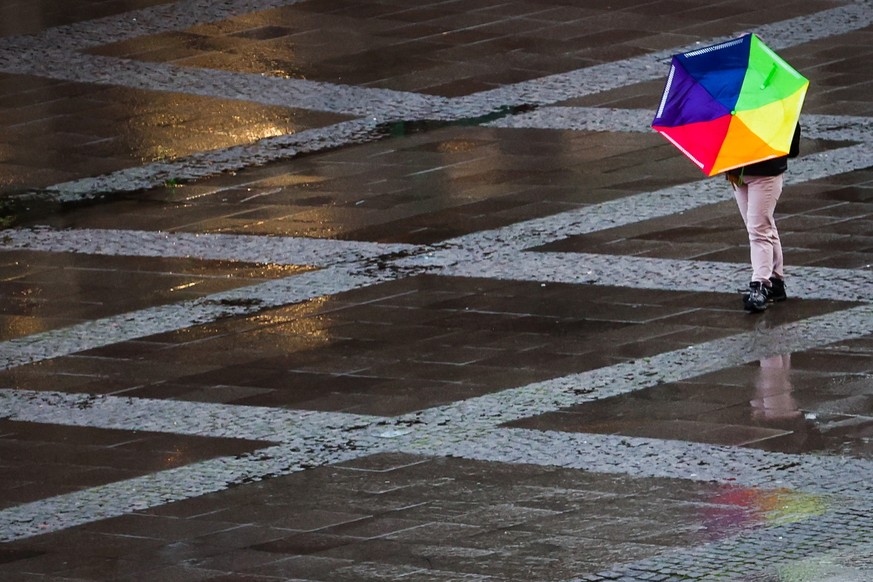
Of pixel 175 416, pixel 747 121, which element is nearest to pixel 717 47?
pixel 747 121

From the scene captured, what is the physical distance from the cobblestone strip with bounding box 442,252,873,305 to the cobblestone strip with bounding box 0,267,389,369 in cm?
70

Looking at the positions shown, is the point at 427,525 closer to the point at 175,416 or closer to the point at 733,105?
the point at 175,416

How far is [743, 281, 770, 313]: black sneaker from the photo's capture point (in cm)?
933

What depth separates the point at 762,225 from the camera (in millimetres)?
9383

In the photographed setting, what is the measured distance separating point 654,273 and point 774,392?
1.98 meters

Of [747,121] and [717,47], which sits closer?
[747,121]

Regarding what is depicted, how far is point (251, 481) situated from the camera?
7680 millimetres

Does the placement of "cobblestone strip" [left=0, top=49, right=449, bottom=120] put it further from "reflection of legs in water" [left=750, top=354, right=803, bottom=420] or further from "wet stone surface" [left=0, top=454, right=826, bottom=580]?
"wet stone surface" [left=0, top=454, right=826, bottom=580]

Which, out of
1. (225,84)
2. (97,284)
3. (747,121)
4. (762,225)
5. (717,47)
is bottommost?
(97,284)

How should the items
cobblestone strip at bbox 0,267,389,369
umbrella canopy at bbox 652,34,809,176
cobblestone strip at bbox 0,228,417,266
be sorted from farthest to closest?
cobblestone strip at bbox 0,228,417,266 < cobblestone strip at bbox 0,267,389,369 < umbrella canopy at bbox 652,34,809,176

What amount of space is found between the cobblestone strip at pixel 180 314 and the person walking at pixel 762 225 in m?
2.27

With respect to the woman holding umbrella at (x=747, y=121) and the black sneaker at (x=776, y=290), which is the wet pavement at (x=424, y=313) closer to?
the black sneaker at (x=776, y=290)

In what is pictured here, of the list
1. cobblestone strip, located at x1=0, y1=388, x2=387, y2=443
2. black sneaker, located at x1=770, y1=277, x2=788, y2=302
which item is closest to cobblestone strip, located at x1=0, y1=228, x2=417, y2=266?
cobblestone strip, located at x1=0, y1=388, x2=387, y2=443

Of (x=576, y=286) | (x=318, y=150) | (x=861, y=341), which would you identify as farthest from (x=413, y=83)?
(x=861, y=341)
